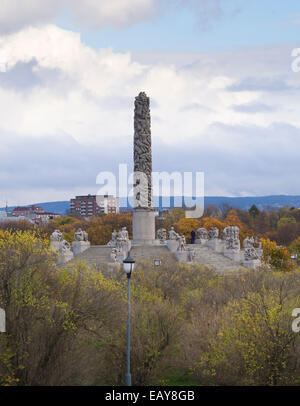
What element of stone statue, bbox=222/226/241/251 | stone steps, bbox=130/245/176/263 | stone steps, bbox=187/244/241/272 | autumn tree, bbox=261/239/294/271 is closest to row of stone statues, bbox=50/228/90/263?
stone steps, bbox=130/245/176/263

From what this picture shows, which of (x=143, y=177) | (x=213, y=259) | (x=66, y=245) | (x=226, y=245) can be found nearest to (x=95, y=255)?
(x=66, y=245)

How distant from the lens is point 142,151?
49625 mm

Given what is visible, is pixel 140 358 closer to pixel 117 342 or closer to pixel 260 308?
pixel 117 342

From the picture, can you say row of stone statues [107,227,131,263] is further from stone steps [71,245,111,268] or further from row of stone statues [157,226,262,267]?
row of stone statues [157,226,262,267]

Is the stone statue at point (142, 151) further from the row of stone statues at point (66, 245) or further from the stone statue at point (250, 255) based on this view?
the stone statue at point (250, 255)

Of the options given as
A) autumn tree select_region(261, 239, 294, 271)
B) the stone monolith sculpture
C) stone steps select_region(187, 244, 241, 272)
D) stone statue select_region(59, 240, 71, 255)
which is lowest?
autumn tree select_region(261, 239, 294, 271)

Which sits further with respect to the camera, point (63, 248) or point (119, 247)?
point (119, 247)

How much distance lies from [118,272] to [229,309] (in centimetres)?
1015

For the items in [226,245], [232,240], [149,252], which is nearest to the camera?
[149,252]

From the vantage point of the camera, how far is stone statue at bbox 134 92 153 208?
1948 inches

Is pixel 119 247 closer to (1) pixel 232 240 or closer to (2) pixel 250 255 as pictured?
(1) pixel 232 240

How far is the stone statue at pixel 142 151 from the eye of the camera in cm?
4947

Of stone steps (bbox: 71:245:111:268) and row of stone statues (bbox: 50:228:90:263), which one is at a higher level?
row of stone statues (bbox: 50:228:90:263)
